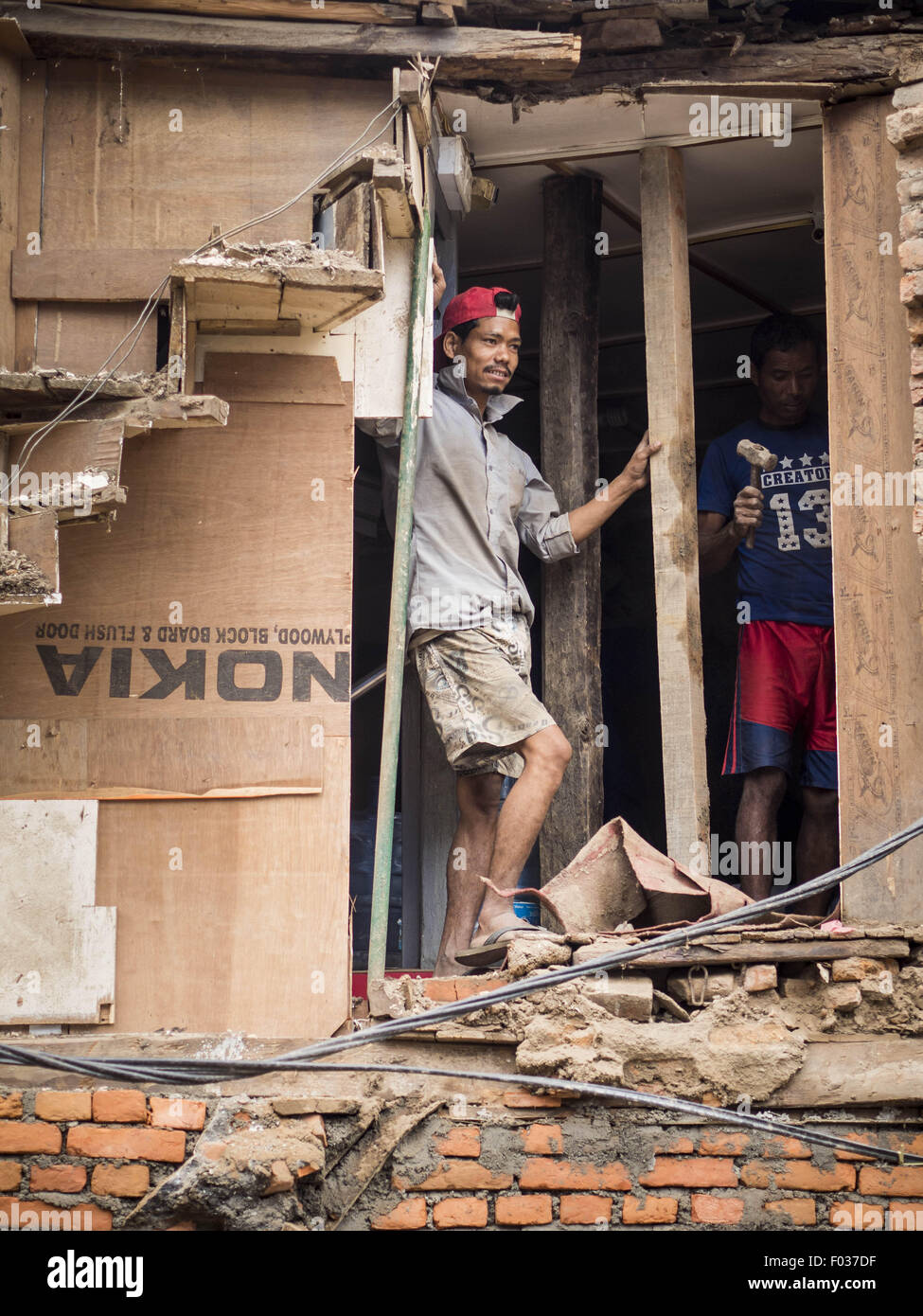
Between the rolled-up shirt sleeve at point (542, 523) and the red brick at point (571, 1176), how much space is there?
2.32 m

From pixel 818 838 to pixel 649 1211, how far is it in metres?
1.81

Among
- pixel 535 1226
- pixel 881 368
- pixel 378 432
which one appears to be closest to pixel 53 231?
pixel 378 432

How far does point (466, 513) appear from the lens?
524 cm

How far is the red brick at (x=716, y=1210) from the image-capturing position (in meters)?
4.32

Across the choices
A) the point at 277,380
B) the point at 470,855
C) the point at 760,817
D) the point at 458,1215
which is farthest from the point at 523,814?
the point at 277,380

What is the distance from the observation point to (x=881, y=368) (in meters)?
4.91

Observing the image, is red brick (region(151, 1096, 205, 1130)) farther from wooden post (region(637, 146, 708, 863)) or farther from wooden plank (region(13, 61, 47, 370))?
wooden plank (region(13, 61, 47, 370))

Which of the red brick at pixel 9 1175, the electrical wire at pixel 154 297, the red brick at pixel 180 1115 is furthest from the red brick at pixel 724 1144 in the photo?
the electrical wire at pixel 154 297

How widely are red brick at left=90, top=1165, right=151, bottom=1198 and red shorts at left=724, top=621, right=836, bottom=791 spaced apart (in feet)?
8.76

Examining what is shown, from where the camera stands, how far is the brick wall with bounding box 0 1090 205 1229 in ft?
13.9

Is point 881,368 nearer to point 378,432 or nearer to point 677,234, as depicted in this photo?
point 677,234

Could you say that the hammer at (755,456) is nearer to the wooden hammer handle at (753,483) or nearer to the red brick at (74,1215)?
the wooden hammer handle at (753,483)

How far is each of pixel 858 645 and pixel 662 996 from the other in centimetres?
134

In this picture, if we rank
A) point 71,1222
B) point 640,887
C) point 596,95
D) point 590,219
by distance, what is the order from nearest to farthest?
point 71,1222
point 640,887
point 596,95
point 590,219
